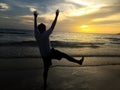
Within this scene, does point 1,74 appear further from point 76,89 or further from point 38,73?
point 76,89

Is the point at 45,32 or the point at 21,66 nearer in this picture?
the point at 45,32

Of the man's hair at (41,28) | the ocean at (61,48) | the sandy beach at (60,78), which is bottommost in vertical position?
the ocean at (61,48)

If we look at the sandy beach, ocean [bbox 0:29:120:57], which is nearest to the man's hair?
the sandy beach

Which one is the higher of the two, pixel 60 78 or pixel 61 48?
pixel 60 78

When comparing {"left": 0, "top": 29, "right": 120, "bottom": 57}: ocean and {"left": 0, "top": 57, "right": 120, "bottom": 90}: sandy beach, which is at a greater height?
{"left": 0, "top": 57, "right": 120, "bottom": 90}: sandy beach

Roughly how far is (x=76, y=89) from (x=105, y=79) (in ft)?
6.93

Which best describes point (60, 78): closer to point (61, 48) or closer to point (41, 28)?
point (41, 28)

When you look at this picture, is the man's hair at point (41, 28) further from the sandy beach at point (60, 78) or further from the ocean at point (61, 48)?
the ocean at point (61, 48)

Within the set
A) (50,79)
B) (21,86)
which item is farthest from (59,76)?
(21,86)

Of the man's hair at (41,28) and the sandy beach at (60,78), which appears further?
the sandy beach at (60,78)

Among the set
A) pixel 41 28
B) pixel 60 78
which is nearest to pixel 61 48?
pixel 60 78

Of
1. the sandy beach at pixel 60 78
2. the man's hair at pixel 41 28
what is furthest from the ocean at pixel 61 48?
the man's hair at pixel 41 28

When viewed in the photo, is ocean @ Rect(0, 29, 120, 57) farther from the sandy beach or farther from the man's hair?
the man's hair

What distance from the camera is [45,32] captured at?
6.48 metres
